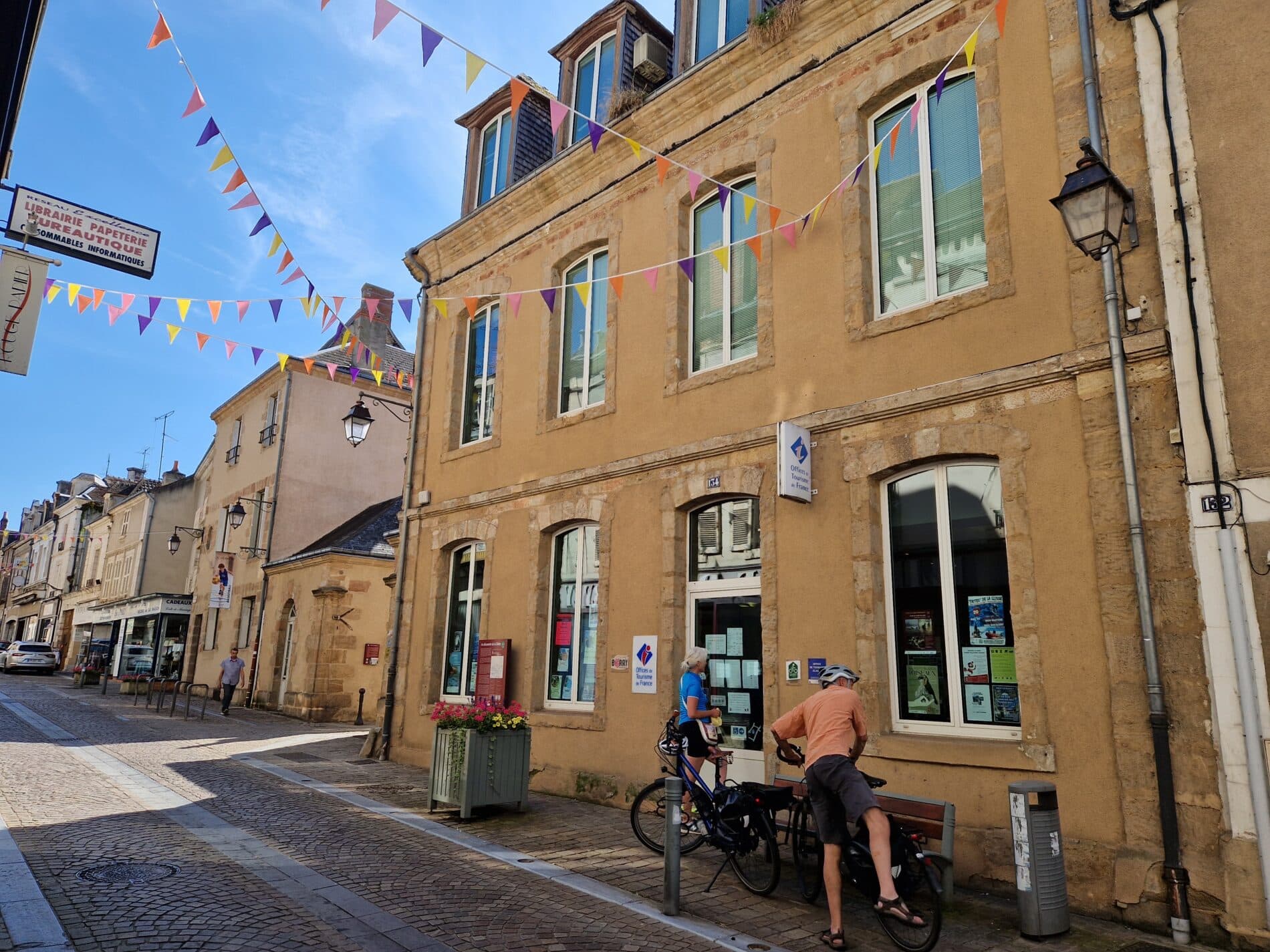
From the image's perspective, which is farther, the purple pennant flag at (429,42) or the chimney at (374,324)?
the chimney at (374,324)

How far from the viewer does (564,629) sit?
32.5ft

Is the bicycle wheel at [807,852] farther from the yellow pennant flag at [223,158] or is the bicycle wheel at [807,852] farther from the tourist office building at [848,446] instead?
the yellow pennant flag at [223,158]

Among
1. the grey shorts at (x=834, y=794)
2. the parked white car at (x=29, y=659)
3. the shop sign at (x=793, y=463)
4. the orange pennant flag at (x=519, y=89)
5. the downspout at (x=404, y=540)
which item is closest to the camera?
the grey shorts at (x=834, y=794)

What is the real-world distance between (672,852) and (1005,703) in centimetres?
258

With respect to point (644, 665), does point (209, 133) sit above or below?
above

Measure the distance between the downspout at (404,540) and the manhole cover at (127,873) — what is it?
20.3ft

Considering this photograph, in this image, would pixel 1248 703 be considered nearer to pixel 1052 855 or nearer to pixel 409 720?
pixel 1052 855

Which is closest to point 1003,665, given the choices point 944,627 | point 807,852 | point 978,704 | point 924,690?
point 978,704

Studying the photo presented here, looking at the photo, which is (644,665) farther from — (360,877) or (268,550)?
(268,550)

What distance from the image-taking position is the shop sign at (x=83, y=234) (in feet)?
20.5

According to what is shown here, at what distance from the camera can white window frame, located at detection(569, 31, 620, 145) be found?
35.8 feet

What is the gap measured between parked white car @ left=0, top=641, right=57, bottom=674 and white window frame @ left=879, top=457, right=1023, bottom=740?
36.6m

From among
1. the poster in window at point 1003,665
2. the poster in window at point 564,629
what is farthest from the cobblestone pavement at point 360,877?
the poster in window at point 564,629

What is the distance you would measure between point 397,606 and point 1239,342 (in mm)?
10187
